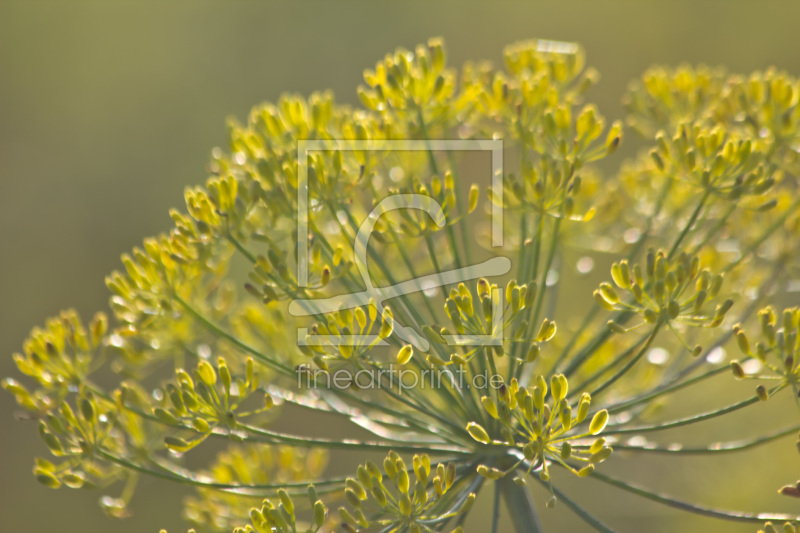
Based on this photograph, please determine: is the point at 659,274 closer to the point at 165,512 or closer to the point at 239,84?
the point at 165,512

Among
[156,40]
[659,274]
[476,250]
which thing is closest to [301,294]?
[659,274]

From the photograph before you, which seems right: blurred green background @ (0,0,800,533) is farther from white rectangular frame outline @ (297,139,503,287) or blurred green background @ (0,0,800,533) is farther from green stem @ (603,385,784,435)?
green stem @ (603,385,784,435)

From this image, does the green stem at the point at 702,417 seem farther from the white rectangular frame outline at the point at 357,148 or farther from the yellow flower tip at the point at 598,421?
the white rectangular frame outline at the point at 357,148

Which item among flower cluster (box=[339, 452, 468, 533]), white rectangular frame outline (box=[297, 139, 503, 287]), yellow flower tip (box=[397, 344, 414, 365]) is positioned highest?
white rectangular frame outline (box=[297, 139, 503, 287])

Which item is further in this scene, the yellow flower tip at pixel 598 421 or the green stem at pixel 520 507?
the green stem at pixel 520 507

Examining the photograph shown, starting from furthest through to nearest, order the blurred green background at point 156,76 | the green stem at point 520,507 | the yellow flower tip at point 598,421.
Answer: the blurred green background at point 156,76
the green stem at point 520,507
the yellow flower tip at point 598,421

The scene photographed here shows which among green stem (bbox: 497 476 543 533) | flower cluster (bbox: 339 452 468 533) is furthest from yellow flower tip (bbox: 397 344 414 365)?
green stem (bbox: 497 476 543 533)

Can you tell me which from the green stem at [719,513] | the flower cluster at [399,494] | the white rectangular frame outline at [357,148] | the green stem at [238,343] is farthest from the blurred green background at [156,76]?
the green stem at [719,513]
